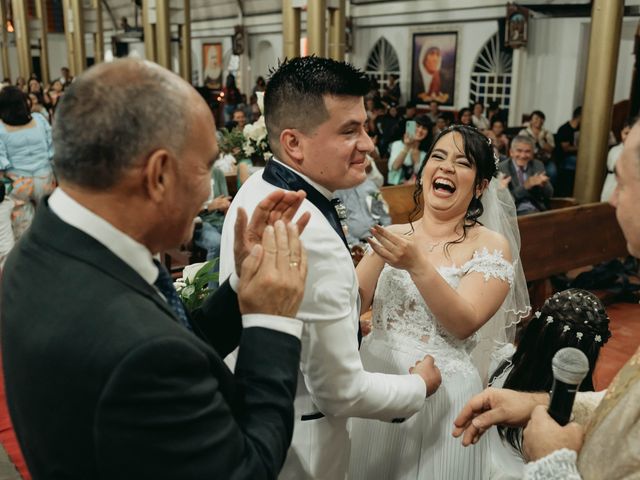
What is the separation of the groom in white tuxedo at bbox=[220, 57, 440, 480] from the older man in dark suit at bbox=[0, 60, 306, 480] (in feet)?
1.42

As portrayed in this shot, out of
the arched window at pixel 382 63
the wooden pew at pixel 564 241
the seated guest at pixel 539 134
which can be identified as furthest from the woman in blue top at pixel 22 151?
the arched window at pixel 382 63

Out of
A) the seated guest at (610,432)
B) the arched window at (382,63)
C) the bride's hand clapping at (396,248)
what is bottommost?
the seated guest at (610,432)

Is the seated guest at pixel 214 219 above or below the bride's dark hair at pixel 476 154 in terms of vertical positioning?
below

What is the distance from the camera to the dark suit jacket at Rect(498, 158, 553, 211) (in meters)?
5.89

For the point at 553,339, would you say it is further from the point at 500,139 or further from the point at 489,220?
the point at 500,139

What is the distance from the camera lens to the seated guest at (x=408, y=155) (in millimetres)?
7129

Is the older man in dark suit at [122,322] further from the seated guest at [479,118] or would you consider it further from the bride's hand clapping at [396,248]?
the seated guest at [479,118]

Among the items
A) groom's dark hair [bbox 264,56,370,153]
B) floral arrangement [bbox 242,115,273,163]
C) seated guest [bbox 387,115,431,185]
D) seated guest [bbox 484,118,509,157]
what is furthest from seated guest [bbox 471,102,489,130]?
groom's dark hair [bbox 264,56,370,153]

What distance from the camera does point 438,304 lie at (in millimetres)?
2094

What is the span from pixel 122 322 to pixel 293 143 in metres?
0.93

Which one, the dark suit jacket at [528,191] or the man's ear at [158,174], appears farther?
the dark suit jacket at [528,191]

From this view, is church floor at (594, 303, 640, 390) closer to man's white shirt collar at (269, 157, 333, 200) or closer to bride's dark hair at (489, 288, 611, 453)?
bride's dark hair at (489, 288, 611, 453)

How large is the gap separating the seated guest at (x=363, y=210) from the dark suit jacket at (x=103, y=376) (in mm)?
4175

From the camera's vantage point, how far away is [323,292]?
1.48 meters
